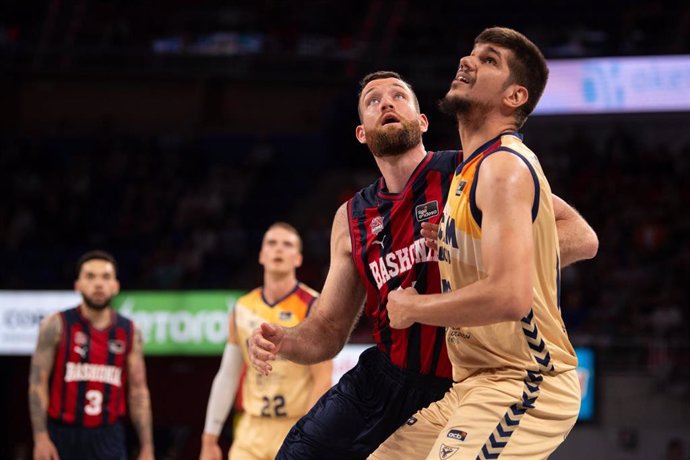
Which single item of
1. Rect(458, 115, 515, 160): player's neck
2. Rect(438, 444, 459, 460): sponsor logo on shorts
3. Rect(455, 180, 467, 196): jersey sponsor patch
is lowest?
Rect(438, 444, 459, 460): sponsor logo on shorts

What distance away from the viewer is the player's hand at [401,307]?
11.1ft

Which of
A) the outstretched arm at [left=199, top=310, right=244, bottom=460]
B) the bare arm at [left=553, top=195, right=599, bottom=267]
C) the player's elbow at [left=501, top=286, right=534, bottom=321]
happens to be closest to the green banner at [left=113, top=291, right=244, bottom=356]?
the outstretched arm at [left=199, top=310, right=244, bottom=460]

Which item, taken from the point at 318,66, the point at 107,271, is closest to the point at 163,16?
the point at 318,66

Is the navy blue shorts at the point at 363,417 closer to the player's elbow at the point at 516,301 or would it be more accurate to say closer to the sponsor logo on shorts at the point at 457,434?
the sponsor logo on shorts at the point at 457,434

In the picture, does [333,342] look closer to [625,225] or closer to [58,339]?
[58,339]

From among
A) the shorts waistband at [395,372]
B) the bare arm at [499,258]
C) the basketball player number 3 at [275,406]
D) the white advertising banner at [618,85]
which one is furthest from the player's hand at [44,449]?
the white advertising banner at [618,85]

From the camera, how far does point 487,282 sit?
3.19 meters

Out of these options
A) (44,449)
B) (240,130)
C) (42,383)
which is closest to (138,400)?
(42,383)

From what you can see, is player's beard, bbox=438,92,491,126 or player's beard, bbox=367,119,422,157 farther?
player's beard, bbox=367,119,422,157

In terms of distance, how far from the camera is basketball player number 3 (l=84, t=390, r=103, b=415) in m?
8.14

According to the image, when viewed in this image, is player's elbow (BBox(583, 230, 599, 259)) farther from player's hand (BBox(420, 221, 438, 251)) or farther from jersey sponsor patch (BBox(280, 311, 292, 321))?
jersey sponsor patch (BBox(280, 311, 292, 321))

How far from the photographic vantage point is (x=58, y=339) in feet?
26.8

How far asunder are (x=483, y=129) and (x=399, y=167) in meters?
0.97

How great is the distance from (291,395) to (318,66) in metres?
12.5
